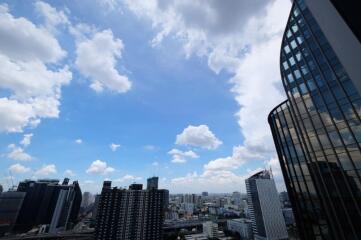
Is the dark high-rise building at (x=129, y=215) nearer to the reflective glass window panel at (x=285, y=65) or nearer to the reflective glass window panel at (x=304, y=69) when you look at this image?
the reflective glass window panel at (x=285, y=65)

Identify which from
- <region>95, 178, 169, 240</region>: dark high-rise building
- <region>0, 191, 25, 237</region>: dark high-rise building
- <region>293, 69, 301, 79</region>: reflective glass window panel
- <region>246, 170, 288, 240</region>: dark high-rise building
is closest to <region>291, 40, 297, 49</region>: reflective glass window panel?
<region>293, 69, 301, 79</region>: reflective glass window panel

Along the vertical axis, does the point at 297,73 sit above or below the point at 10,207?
above

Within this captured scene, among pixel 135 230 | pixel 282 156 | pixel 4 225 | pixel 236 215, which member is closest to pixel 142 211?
pixel 135 230

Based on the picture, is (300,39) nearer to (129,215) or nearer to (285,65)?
(285,65)

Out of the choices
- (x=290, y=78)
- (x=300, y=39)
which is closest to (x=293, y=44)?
(x=300, y=39)

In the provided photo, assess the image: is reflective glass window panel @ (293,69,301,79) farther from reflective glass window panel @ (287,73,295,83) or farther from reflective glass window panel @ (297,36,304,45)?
reflective glass window panel @ (297,36,304,45)

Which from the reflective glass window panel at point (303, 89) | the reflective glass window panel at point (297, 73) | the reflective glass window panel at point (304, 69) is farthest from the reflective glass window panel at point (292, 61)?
the reflective glass window panel at point (303, 89)

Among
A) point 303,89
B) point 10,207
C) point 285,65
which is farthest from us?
point 10,207
